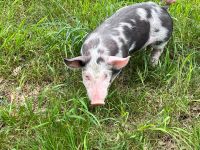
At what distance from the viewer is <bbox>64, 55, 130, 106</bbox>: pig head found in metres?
3.78

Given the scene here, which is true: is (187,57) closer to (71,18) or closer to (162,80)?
(162,80)

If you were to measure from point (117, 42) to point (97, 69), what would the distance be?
425 mm

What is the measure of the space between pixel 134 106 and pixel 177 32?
1222mm

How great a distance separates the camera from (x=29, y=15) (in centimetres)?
524

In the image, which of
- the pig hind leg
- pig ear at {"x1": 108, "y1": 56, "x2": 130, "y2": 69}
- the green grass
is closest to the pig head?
pig ear at {"x1": 108, "y1": 56, "x2": 130, "y2": 69}

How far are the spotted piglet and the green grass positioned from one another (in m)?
0.17

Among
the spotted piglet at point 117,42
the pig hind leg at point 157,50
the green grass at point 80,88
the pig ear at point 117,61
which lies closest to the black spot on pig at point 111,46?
the spotted piglet at point 117,42

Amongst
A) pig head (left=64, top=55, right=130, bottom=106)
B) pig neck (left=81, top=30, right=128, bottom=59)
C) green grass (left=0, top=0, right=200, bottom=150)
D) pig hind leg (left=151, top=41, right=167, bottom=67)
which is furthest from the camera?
pig hind leg (left=151, top=41, right=167, bottom=67)

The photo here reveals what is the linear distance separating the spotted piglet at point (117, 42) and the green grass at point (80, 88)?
169mm

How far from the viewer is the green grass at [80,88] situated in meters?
3.64

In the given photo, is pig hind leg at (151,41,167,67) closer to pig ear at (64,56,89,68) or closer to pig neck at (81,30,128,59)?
pig neck at (81,30,128,59)

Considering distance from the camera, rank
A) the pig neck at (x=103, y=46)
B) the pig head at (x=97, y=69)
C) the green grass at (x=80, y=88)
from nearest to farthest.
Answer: the green grass at (x=80, y=88)
the pig head at (x=97, y=69)
the pig neck at (x=103, y=46)

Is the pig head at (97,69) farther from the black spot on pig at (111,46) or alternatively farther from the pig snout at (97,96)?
the black spot on pig at (111,46)

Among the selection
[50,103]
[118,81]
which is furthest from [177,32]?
[50,103]
